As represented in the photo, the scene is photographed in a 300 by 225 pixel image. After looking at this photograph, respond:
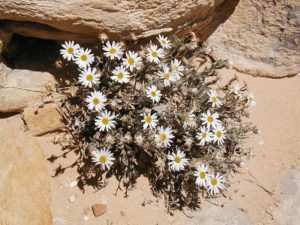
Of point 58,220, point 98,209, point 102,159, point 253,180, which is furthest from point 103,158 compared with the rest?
point 253,180

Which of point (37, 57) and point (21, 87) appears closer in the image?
point (21, 87)

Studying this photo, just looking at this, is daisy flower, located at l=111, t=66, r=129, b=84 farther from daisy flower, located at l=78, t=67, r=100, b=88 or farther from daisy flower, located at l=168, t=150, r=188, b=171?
daisy flower, located at l=168, t=150, r=188, b=171

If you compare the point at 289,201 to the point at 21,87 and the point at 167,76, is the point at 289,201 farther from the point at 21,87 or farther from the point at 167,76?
the point at 21,87

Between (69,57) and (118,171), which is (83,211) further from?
(69,57)

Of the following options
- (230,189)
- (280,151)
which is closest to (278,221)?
(230,189)

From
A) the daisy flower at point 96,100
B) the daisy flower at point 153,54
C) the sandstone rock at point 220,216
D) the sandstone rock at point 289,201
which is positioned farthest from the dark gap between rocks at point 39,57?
the sandstone rock at point 289,201
